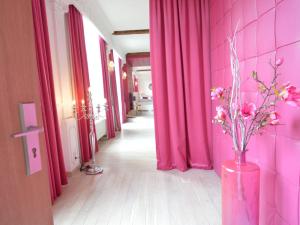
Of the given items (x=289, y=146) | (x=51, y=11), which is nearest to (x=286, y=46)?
(x=289, y=146)

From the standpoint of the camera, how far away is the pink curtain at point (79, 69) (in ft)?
11.6

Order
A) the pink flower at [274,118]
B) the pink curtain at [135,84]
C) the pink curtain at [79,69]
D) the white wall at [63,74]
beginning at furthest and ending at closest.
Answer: the pink curtain at [135,84], the pink curtain at [79,69], the white wall at [63,74], the pink flower at [274,118]

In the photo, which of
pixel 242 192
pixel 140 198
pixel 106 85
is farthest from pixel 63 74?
pixel 242 192

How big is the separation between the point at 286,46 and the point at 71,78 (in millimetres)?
3090

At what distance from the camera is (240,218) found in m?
1.47

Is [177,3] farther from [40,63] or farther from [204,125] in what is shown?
[40,63]

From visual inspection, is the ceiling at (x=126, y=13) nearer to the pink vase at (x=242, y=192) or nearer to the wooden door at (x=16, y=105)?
the wooden door at (x=16, y=105)

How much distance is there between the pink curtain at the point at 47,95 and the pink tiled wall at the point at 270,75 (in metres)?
2.03

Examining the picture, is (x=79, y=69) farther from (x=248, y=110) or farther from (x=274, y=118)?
(x=274, y=118)

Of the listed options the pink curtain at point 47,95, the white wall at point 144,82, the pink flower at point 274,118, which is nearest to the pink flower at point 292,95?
the pink flower at point 274,118

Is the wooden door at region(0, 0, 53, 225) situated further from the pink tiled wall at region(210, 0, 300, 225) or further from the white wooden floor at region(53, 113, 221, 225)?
the pink tiled wall at region(210, 0, 300, 225)

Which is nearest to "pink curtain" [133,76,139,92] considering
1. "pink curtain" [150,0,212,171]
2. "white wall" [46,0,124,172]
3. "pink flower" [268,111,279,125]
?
"white wall" [46,0,124,172]

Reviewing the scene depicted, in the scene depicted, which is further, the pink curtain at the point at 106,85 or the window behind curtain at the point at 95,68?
the pink curtain at the point at 106,85

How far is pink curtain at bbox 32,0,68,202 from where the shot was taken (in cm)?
230
